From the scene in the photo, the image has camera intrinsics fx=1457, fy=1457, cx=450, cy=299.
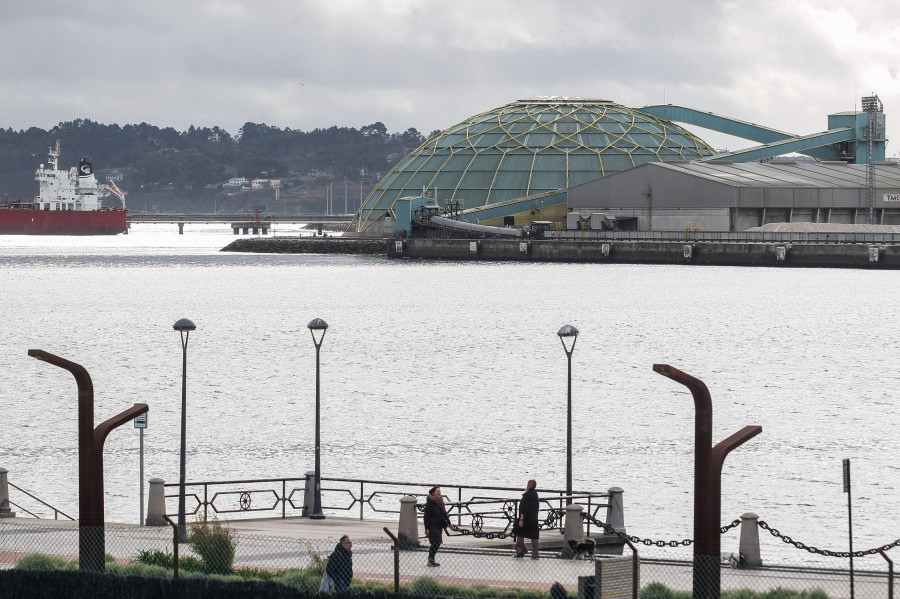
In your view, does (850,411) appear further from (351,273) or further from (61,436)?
(351,273)

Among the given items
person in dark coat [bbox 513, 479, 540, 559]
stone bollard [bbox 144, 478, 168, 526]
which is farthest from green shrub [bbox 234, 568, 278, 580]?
stone bollard [bbox 144, 478, 168, 526]

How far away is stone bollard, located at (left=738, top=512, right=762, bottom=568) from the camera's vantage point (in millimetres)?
25141

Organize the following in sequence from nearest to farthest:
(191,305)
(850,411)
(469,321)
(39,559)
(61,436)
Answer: (39,559), (61,436), (850,411), (469,321), (191,305)

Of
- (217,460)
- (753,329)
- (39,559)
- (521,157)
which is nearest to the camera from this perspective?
(39,559)

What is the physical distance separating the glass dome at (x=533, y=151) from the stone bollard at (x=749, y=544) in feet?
458

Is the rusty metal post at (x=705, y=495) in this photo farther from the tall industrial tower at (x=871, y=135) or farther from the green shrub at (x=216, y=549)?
the tall industrial tower at (x=871, y=135)

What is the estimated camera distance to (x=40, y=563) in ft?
70.8

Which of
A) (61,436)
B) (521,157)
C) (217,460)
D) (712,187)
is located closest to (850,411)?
(217,460)

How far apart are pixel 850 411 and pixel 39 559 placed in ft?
125

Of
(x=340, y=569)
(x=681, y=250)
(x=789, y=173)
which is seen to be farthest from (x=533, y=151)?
(x=340, y=569)

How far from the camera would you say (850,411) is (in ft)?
176

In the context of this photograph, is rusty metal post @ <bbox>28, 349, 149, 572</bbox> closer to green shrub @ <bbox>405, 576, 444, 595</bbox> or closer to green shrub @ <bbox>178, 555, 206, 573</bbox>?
green shrub @ <bbox>178, 555, 206, 573</bbox>

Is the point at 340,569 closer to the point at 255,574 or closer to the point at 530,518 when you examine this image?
the point at 255,574

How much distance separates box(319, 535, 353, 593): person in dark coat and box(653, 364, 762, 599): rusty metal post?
15.8 feet
